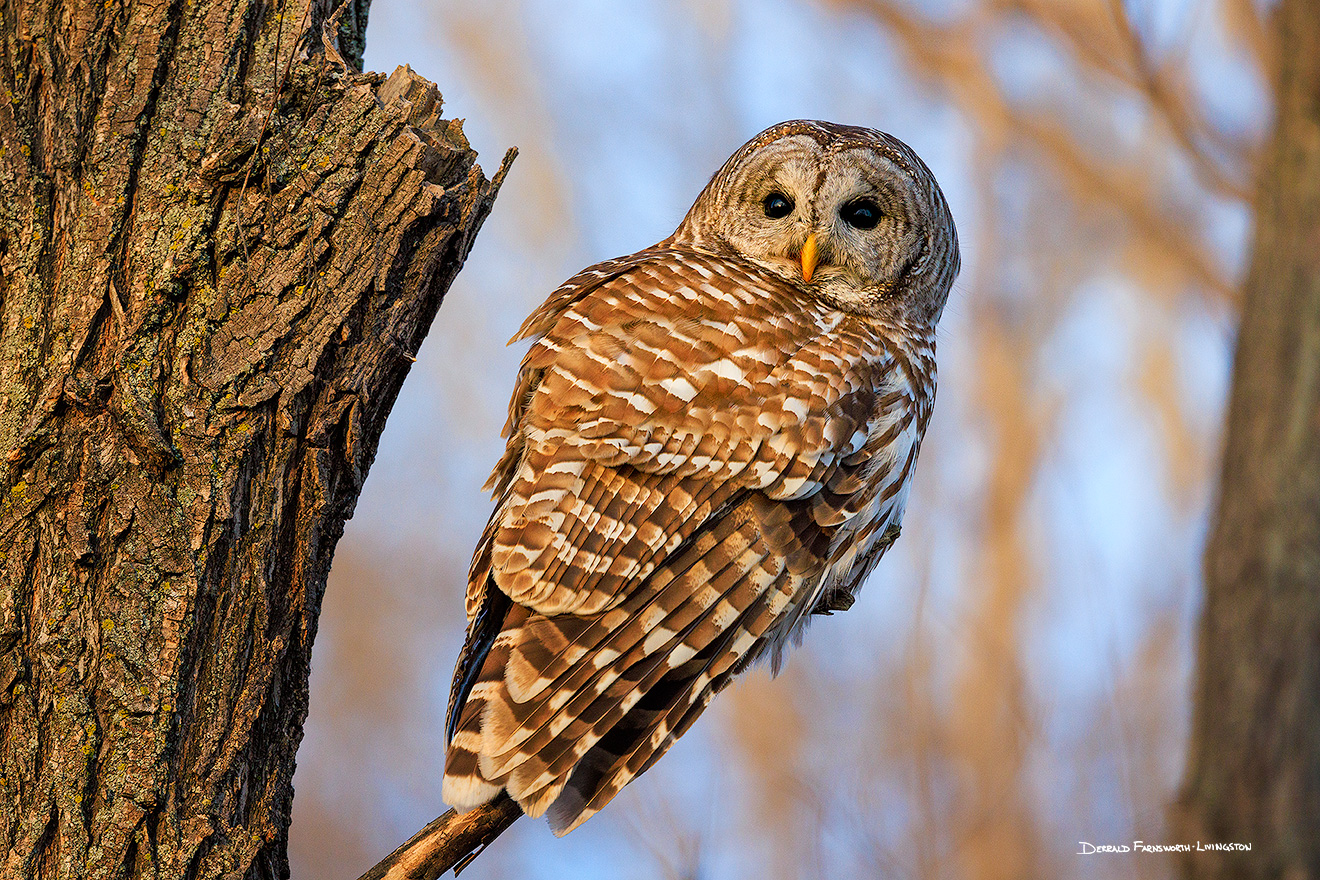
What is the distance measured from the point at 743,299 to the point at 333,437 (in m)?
1.30

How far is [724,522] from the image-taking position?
281cm

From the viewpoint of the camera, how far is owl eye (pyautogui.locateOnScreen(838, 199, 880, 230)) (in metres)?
3.62

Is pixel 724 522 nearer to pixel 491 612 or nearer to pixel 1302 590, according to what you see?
pixel 491 612

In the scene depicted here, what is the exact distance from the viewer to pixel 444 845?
2.19 m

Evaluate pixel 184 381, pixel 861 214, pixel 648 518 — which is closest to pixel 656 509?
pixel 648 518

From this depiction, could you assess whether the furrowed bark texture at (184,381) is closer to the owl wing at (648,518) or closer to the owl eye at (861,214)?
the owl wing at (648,518)

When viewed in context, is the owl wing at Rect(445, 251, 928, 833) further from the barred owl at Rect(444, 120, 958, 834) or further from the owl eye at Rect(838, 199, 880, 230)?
the owl eye at Rect(838, 199, 880, 230)

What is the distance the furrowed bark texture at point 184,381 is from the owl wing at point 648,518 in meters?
0.52

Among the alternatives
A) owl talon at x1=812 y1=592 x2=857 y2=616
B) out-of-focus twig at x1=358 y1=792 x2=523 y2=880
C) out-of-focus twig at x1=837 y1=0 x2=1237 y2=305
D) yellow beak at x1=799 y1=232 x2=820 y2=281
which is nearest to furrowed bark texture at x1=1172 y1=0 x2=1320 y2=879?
out-of-focus twig at x1=358 y1=792 x2=523 y2=880

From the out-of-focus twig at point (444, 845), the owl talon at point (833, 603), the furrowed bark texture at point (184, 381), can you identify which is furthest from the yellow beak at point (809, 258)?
the out-of-focus twig at point (444, 845)

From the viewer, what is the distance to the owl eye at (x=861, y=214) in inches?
143

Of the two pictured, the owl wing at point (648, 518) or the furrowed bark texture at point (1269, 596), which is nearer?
the furrowed bark texture at point (1269, 596)

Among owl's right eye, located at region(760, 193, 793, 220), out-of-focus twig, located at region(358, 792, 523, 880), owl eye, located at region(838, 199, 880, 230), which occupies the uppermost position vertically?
owl's right eye, located at region(760, 193, 793, 220)

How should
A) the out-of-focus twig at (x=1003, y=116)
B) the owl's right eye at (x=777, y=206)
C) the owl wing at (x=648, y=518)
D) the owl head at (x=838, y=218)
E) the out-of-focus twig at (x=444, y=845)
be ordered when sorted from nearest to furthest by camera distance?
the out-of-focus twig at (x=444, y=845) → the owl wing at (x=648, y=518) → the owl head at (x=838, y=218) → the owl's right eye at (x=777, y=206) → the out-of-focus twig at (x=1003, y=116)
